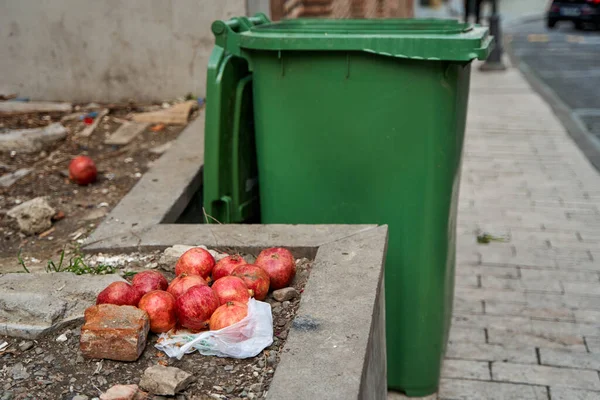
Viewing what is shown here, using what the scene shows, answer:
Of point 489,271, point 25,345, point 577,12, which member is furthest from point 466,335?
point 577,12

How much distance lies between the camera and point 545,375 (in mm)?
4102

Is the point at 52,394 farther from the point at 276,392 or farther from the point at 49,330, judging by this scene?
the point at 276,392

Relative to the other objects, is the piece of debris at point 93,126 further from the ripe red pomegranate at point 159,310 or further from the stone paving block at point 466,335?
the ripe red pomegranate at point 159,310

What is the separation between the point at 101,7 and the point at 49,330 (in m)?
4.35

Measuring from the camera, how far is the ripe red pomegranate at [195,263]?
2.82 meters

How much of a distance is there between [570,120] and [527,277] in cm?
580

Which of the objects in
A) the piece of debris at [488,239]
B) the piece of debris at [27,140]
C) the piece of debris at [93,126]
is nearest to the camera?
the piece of debris at [27,140]

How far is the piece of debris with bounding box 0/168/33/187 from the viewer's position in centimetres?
478

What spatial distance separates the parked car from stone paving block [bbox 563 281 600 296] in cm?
2259

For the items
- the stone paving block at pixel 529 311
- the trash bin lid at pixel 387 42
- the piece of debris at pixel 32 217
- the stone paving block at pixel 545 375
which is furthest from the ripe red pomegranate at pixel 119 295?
the stone paving block at pixel 529 311

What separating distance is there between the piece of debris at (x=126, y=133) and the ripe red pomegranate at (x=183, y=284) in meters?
3.03

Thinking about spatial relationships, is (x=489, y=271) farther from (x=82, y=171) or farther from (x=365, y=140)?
(x=82, y=171)

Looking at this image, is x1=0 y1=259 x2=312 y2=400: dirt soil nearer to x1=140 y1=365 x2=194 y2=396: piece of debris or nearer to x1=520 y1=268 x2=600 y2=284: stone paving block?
x1=140 y1=365 x2=194 y2=396: piece of debris

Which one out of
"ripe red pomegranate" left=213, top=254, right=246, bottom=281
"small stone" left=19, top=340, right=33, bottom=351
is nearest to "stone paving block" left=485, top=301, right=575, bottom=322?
"ripe red pomegranate" left=213, top=254, right=246, bottom=281
